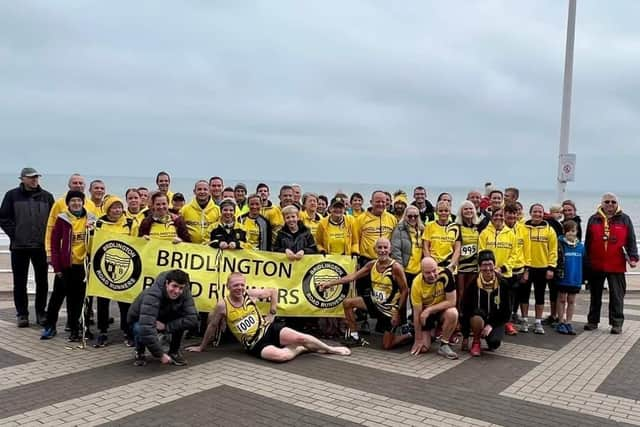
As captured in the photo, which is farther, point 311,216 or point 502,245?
point 311,216

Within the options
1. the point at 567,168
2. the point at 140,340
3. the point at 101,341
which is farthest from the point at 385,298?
the point at 567,168

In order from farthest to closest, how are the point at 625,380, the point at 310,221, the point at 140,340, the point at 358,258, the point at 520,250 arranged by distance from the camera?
1. the point at 310,221
2. the point at 358,258
3. the point at 520,250
4. the point at 625,380
5. the point at 140,340

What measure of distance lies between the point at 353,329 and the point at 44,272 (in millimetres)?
4405

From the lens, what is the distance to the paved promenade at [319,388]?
485cm

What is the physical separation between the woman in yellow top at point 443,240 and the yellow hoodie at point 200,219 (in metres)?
2.88

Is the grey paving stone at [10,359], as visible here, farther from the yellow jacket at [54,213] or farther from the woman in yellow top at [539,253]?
the woman in yellow top at [539,253]

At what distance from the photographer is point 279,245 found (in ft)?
25.5

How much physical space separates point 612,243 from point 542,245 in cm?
115

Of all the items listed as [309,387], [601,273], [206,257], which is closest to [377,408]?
[309,387]

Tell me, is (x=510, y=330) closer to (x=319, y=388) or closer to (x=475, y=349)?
(x=475, y=349)

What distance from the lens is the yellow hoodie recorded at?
312 inches

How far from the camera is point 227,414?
191 inches

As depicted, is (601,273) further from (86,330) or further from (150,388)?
(86,330)

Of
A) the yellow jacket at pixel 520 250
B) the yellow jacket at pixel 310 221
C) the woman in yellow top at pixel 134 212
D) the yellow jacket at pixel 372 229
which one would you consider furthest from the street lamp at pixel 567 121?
the woman in yellow top at pixel 134 212
